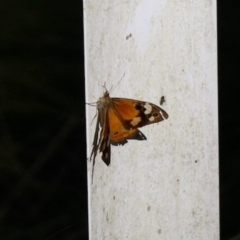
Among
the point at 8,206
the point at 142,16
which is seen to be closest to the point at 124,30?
the point at 142,16

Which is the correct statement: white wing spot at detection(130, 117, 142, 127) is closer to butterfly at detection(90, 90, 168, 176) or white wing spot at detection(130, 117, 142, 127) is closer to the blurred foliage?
butterfly at detection(90, 90, 168, 176)

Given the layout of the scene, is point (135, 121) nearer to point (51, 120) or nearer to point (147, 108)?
point (147, 108)

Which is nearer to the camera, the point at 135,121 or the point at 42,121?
the point at 135,121

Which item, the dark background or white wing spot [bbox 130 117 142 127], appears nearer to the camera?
white wing spot [bbox 130 117 142 127]

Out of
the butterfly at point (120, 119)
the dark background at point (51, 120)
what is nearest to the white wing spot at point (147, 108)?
the butterfly at point (120, 119)

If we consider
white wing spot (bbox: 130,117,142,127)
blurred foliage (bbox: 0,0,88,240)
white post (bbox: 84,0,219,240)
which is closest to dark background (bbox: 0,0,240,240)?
blurred foliage (bbox: 0,0,88,240)

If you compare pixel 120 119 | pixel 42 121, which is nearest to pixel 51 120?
pixel 42 121

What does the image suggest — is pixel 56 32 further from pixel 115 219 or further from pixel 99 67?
pixel 115 219
